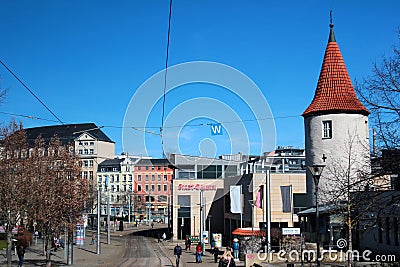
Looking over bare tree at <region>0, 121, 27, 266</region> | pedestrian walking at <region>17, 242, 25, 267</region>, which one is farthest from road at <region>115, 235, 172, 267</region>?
bare tree at <region>0, 121, 27, 266</region>

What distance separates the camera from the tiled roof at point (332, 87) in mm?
45781

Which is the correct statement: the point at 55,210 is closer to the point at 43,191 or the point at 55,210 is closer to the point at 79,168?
the point at 43,191

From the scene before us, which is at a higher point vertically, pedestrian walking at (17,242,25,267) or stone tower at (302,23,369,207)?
stone tower at (302,23,369,207)

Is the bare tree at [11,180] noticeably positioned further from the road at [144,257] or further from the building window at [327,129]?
the building window at [327,129]

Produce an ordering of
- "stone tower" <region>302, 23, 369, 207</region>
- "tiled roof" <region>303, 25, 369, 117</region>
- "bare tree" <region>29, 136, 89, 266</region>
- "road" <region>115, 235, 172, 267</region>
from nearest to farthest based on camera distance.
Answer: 1. "bare tree" <region>29, 136, 89, 266</region>
2. "road" <region>115, 235, 172, 267</region>
3. "stone tower" <region>302, 23, 369, 207</region>
4. "tiled roof" <region>303, 25, 369, 117</region>

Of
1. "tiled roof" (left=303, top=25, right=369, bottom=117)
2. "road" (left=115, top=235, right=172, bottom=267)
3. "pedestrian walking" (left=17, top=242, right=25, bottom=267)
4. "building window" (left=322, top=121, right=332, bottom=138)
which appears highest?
"tiled roof" (left=303, top=25, right=369, bottom=117)

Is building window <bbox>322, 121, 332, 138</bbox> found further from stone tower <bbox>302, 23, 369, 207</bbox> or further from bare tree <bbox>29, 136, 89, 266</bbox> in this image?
bare tree <bbox>29, 136, 89, 266</bbox>

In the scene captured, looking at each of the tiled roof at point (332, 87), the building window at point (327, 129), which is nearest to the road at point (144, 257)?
the building window at point (327, 129)

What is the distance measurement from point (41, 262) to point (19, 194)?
12524mm

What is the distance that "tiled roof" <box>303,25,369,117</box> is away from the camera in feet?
150

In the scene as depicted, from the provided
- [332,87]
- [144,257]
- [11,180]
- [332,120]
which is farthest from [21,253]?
[332,87]

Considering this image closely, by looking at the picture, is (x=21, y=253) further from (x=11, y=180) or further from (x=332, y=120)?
(x=332, y=120)

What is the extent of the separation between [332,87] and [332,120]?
10.2 feet

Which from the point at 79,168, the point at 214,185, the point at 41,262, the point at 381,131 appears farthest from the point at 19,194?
the point at 214,185
